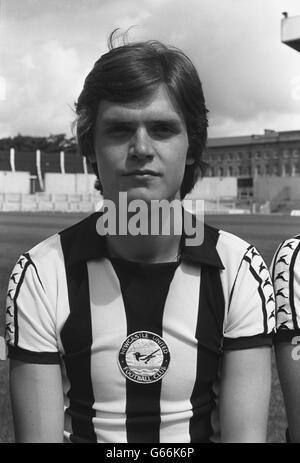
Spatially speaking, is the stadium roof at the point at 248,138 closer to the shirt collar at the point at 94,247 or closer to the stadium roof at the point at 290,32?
the stadium roof at the point at 290,32

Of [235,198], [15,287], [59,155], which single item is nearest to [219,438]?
[15,287]

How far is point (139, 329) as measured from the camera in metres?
1.63

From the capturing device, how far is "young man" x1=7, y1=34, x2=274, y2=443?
1561 millimetres

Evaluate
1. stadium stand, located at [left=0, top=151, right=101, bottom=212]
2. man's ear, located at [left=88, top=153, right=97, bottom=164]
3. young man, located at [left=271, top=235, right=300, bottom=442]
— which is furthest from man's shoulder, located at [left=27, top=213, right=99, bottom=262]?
stadium stand, located at [left=0, top=151, right=101, bottom=212]

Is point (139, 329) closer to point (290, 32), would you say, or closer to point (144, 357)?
point (144, 357)

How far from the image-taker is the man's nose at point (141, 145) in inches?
59.2

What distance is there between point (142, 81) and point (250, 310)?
0.68m

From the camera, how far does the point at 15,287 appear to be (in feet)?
5.36

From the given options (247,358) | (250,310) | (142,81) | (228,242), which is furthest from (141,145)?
(247,358)

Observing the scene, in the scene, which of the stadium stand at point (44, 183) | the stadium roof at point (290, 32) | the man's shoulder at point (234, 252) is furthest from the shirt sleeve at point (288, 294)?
the stadium stand at point (44, 183)

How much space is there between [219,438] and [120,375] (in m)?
0.36

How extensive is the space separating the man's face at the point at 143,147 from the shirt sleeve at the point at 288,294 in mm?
423
